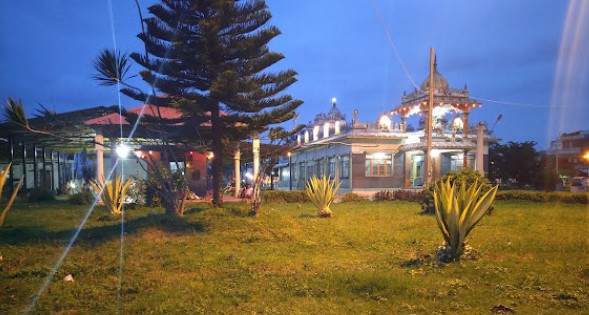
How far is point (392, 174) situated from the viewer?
23125 mm

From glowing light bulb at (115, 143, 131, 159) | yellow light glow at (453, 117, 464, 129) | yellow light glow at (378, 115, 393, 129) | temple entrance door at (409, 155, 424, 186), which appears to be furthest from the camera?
temple entrance door at (409, 155, 424, 186)

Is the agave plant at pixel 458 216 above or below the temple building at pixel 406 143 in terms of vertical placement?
below

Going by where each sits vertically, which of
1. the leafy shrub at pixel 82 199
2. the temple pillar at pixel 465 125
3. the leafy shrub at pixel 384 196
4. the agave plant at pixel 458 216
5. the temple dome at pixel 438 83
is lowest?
the leafy shrub at pixel 384 196

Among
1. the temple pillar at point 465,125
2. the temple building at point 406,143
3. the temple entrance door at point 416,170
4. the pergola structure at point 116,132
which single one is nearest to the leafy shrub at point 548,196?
the temple building at point 406,143

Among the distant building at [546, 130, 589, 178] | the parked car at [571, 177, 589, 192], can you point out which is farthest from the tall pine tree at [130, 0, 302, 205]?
the distant building at [546, 130, 589, 178]

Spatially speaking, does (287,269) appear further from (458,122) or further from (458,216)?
(458,122)

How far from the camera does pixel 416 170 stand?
82.2 feet

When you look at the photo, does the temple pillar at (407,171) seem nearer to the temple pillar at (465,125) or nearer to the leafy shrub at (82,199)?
the temple pillar at (465,125)

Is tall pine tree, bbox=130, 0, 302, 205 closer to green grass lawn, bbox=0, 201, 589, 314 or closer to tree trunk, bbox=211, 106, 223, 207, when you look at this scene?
tree trunk, bbox=211, 106, 223, 207

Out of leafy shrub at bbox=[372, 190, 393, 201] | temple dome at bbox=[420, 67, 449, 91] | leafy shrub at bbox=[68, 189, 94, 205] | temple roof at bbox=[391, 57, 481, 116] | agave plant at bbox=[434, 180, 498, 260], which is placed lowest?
leafy shrub at bbox=[372, 190, 393, 201]

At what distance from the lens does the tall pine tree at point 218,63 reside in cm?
930

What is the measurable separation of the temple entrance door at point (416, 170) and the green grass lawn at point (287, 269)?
15.0 meters

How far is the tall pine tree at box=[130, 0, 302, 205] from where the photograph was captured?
9305 millimetres

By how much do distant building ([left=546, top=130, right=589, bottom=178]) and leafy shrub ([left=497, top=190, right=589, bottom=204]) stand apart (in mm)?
23555
